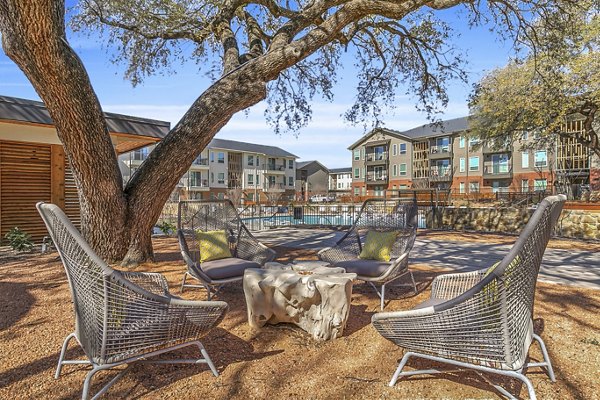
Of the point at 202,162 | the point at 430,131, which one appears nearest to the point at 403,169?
the point at 430,131

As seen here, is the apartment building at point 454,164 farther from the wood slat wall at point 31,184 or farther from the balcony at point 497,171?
the wood slat wall at point 31,184

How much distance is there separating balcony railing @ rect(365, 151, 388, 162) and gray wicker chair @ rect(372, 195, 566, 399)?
43459mm

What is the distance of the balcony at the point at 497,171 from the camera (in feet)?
115

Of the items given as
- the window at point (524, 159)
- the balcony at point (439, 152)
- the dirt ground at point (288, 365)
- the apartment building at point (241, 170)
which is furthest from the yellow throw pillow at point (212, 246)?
the balcony at point (439, 152)

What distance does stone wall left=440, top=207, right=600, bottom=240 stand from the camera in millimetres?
9961

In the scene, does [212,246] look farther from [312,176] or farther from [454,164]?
[312,176]

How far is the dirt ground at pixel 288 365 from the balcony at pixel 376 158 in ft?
136

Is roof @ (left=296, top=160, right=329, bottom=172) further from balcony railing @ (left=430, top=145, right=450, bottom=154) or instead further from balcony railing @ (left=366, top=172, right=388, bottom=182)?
balcony railing @ (left=430, top=145, right=450, bottom=154)

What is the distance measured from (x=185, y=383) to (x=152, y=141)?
8133 mm

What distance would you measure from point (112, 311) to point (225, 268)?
203cm

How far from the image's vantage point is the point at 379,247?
4.73 meters

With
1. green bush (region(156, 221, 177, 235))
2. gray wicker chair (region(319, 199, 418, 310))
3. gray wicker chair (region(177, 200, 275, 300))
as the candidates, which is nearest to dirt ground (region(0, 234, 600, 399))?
gray wicker chair (region(319, 199, 418, 310))

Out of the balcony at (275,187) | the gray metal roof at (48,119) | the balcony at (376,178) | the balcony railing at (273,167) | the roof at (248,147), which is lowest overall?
the balcony at (275,187)

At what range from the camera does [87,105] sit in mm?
4867
